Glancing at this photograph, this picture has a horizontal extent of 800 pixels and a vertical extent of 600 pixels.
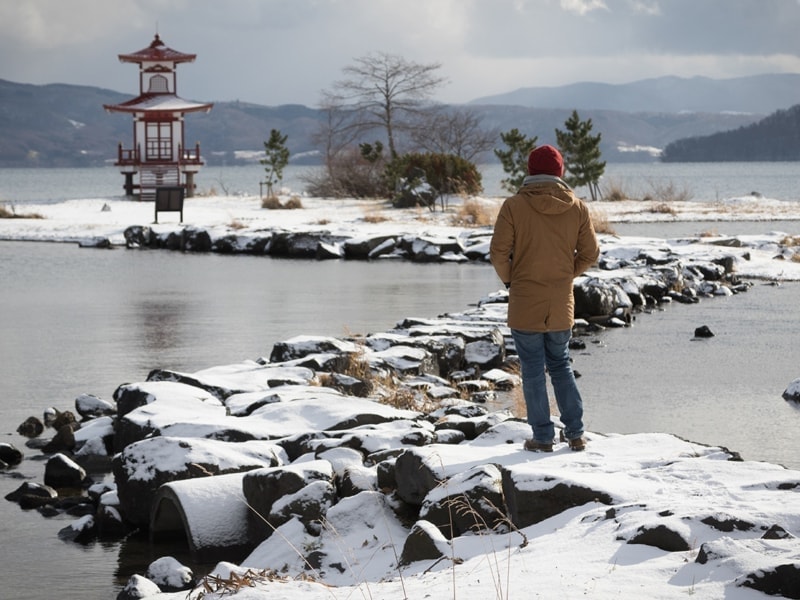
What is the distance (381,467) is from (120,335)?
8.37 m

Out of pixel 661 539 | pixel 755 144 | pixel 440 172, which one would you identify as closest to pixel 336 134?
pixel 440 172

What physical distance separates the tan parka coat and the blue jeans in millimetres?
105

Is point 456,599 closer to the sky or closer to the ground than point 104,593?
closer to the sky

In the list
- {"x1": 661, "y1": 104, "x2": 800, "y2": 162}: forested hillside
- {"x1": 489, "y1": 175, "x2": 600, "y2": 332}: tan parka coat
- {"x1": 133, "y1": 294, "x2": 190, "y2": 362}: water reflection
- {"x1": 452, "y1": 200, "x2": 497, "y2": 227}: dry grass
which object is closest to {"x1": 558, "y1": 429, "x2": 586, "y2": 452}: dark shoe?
{"x1": 489, "y1": 175, "x2": 600, "y2": 332}: tan parka coat

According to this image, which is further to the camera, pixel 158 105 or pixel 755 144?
pixel 755 144

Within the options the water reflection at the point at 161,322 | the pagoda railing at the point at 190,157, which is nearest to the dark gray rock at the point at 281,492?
the water reflection at the point at 161,322

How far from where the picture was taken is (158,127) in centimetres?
5475

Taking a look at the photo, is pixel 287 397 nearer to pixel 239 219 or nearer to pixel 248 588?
pixel 248 588

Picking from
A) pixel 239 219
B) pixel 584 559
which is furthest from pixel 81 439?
pixel 239 219

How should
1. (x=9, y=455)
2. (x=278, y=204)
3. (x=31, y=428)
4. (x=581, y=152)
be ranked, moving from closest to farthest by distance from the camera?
(x=9, y=455)
(x=31, y=428)
(x=278, y=204)
(x=581, y=152)

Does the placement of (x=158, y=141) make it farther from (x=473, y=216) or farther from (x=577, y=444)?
(x=577, y=444)

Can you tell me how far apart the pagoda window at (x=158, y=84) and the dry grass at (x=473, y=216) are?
28.2 meters

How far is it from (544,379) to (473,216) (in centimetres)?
2511

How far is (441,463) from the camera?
6.23 meters
